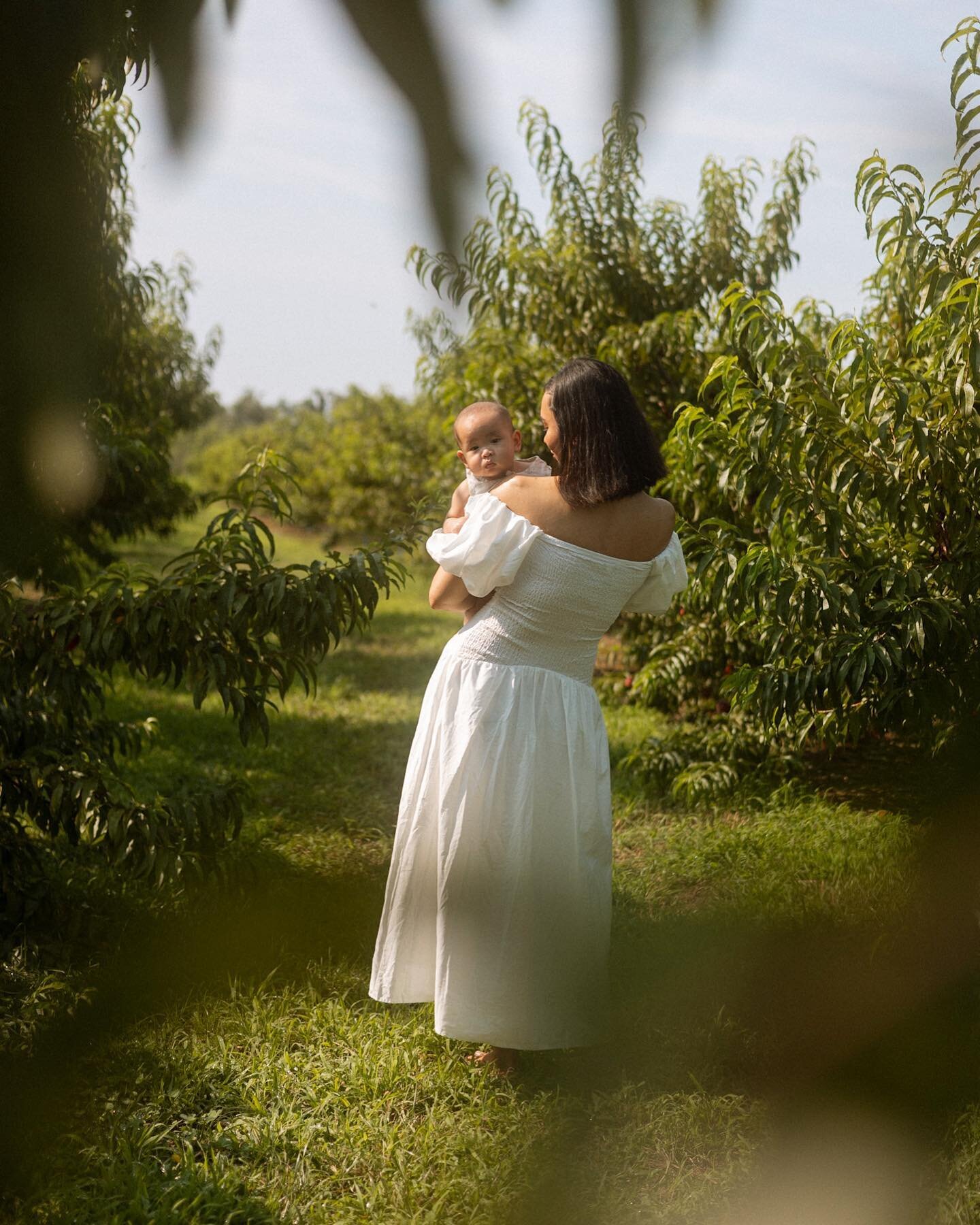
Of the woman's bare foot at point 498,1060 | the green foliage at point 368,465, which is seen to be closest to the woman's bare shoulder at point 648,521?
the woman's bare foot at point 498,1060

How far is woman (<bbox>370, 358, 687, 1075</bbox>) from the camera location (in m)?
2.32

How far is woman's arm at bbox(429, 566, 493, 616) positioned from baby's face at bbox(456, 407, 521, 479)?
25cm

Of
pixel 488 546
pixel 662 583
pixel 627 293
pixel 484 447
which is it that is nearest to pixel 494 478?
pixel 484 447

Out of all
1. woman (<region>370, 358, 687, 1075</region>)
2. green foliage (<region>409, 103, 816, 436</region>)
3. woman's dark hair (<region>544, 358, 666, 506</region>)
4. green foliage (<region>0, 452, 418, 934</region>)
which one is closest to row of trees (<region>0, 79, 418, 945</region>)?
green foliage (<region>0, 452, 418, 934</region>)

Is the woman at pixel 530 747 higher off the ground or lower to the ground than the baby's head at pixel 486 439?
lower

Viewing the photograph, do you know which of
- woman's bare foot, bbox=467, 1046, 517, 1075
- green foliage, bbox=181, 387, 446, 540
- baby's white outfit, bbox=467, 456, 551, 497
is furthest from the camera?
green foliage, bbox=181, 387, 446, 540

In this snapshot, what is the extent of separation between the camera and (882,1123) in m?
2.48

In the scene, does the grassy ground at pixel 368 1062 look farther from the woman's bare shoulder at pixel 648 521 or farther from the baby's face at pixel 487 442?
the baby's face at pixel 487 442

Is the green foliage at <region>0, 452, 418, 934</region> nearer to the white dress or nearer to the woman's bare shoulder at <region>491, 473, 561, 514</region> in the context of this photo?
the white dress

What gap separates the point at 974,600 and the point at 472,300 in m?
2.88

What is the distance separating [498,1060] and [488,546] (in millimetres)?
1310

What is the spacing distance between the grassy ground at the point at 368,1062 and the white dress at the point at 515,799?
0.82ft

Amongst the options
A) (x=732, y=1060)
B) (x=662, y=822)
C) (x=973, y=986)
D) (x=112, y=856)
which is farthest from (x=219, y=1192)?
(x=662, y=822)

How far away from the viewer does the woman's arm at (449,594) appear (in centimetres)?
246
